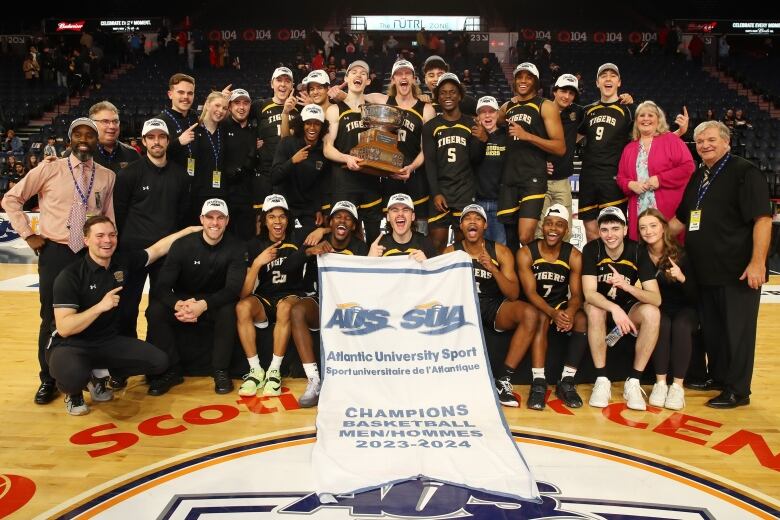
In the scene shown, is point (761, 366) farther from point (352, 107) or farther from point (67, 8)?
point (67, 8)

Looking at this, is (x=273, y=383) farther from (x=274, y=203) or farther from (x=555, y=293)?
(x=555, y=293)

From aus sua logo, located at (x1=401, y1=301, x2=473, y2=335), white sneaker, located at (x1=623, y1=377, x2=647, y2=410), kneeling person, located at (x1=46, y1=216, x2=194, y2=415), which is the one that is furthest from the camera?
white sneaker, located at (x1=623, y1=377, x2=647, y2=410)

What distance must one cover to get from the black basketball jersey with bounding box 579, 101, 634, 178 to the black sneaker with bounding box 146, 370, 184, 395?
362 centimetres

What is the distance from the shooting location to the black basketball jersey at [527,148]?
4855 millimetres

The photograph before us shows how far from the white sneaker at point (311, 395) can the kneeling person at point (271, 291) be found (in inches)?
10.3

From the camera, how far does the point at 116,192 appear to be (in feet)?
14.8

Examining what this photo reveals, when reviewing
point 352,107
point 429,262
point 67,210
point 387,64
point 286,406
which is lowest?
point 286,406

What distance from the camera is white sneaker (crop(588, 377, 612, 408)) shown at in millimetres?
4195

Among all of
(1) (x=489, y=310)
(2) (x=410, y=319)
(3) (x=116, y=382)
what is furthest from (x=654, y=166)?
(3) (x=116, y=382)

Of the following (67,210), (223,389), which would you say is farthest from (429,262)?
(67,210)

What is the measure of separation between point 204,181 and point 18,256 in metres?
7.46

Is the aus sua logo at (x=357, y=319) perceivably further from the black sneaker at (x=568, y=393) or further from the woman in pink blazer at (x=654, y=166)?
the woman in pink blazer at (x=654, y=166)

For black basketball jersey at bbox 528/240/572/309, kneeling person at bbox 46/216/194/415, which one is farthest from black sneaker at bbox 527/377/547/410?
kneeling person at bbox 46/216/194/415

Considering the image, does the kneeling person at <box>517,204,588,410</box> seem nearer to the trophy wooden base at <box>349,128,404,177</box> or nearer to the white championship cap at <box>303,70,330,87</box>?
the trophy wooden base at <box>349,128,404,177</box>
